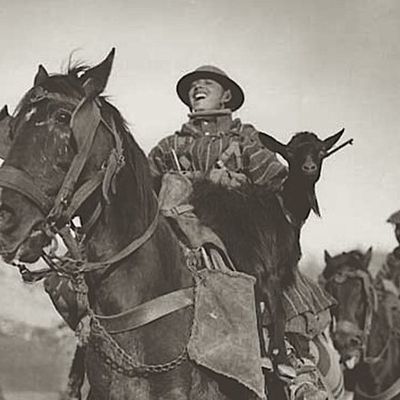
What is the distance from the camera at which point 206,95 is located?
2.79 m

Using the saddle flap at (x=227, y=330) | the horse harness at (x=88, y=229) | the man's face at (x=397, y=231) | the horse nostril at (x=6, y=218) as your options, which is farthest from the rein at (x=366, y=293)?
the horse nostril at (x=6, y=218)

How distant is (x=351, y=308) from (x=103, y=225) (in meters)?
1.87

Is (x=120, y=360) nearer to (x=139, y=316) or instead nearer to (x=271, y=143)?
(x=139, y=316)

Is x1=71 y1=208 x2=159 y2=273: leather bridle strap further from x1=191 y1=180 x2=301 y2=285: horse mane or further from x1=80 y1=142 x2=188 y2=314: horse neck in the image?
x1=191 y1=180 x2=301 y2=285: horse mane

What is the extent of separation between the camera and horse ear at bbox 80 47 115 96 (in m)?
1.83

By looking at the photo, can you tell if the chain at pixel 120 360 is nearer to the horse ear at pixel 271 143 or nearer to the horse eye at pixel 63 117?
the horse eye at pixel 63 117

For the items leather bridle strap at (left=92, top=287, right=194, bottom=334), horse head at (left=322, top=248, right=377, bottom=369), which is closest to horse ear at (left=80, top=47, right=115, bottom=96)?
leather bridle strap at (left=92, top=287, right=194, bottom=334)

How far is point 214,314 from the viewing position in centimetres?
196

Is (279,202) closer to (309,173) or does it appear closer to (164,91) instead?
(309,173)

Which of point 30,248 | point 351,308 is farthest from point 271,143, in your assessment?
point 351,308

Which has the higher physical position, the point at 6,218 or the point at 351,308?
the point at 6,218

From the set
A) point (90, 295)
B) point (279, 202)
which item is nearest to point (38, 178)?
point (90, 295)

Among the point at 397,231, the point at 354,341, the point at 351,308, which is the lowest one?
the point at 354,341

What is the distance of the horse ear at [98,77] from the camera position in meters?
1.83
